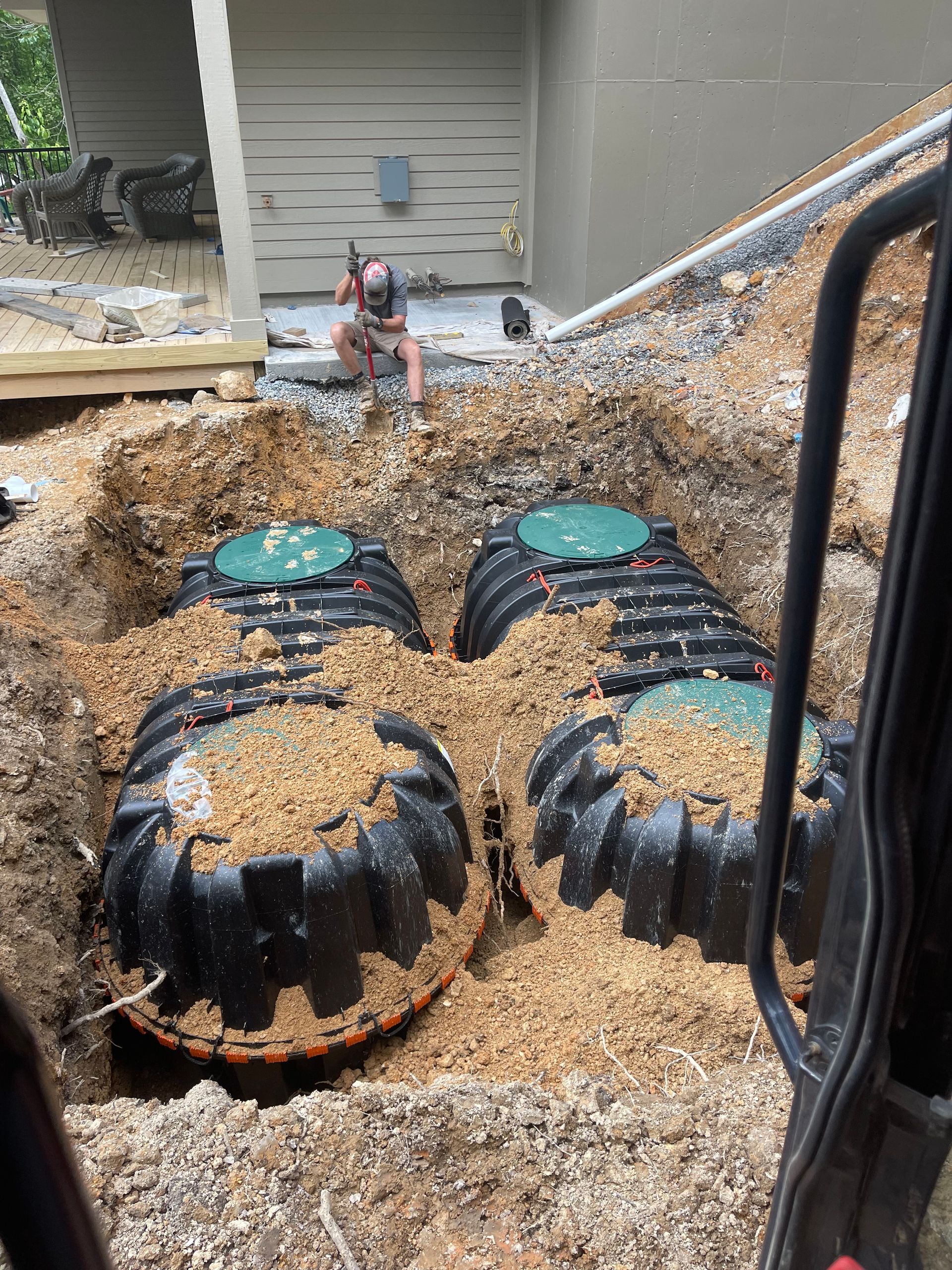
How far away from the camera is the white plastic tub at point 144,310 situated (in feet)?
23.0

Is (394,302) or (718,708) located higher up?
(394,302)

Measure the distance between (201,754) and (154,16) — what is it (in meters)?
12.4

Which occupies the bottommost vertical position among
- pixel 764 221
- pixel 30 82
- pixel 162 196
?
pixel 162 196

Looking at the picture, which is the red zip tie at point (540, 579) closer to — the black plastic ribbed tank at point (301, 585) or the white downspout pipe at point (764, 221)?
the black plastic ribbed tank at point (301, 585)

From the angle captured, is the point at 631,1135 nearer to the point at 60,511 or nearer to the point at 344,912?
the point at 344,912

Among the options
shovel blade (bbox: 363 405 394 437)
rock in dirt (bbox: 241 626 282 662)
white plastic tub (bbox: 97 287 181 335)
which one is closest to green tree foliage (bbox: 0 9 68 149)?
white plastic tub (bbox: 97 287 181 335)

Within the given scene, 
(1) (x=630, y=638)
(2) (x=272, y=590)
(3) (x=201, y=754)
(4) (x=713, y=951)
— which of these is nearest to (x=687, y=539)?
(1) (x=630, y=638)

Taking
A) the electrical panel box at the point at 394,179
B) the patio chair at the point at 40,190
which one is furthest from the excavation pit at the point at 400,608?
the patio chair at the point at 40,190

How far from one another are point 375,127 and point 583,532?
6.23m

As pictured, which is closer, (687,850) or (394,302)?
(687,850)

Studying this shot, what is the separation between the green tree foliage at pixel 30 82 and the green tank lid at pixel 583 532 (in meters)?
29.4

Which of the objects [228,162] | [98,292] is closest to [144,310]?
[228,162]

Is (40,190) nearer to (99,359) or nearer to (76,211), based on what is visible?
(76,211)

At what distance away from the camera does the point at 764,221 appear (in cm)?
676
